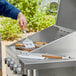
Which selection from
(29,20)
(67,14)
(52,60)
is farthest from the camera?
(29,20)

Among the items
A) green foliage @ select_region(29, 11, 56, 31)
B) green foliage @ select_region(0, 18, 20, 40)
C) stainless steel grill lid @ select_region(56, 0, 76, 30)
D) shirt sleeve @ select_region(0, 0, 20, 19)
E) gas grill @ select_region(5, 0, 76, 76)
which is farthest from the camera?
green foliage @ select_region(29, 11, 56, 31)

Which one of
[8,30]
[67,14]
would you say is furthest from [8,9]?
[8,30]

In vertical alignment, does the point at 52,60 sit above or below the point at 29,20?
below

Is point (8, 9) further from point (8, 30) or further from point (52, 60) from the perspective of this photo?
point (8, 30)

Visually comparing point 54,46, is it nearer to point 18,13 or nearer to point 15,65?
point 15,65

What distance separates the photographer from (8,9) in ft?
7.09

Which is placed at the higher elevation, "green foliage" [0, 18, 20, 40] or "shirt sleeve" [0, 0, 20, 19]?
"shirt sleeve" [0, 0, 20, 19]

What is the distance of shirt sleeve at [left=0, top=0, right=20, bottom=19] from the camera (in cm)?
213

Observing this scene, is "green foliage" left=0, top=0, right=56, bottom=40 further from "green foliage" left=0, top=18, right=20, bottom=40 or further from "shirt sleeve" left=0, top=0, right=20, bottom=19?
"shirt sleeve" left=0, top=0, right=20, bottom=19

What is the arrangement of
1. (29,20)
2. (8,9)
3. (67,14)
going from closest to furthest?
1. (67,14)
2. (8,9)
3. (29,20)

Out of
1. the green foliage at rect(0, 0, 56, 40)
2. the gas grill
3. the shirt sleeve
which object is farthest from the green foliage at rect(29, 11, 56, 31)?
the gas grill

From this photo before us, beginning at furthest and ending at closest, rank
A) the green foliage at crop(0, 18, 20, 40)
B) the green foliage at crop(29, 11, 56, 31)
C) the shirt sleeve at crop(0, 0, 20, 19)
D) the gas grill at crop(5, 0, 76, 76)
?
the green foliage at crop(29, 11, 56, 31), the green foliage at crop(0, 18, 20, 40), the shirt sleeve at crop(0, 0, 20, 19), the gas grill at crop(5, 0, 76, 76)

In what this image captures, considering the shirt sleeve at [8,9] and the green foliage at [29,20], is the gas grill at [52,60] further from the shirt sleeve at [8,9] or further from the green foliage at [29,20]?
the green foliage at [29,20]

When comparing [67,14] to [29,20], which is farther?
[29,20]
